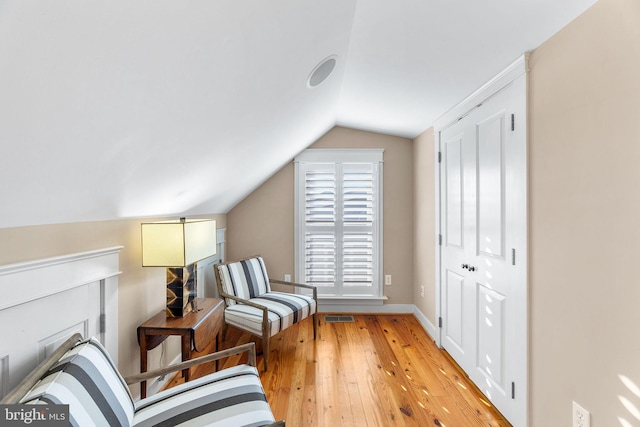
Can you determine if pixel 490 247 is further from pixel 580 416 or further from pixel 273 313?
pixel 273 313

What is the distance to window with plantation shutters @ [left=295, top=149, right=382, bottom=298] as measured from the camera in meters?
3.83

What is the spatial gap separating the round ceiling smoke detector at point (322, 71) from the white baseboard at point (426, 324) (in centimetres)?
248

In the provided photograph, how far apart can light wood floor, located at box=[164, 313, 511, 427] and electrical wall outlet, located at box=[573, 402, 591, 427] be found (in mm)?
582

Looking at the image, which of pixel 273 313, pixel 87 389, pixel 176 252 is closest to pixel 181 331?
pixel 176 252

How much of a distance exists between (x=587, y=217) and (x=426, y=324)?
2.33 metres

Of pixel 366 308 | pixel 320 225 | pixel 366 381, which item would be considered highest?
pixel 320 225

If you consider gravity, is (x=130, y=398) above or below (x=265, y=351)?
above

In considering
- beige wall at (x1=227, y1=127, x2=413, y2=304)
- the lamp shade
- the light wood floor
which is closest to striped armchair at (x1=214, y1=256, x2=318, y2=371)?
the light wood floor

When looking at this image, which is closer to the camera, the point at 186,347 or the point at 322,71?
the point at 186,347

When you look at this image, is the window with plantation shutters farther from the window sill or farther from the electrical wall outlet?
the electrical wall outlet

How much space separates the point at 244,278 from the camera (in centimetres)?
326

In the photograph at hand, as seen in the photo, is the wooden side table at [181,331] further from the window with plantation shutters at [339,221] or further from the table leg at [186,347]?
the window with plantation shutters at [339,221]

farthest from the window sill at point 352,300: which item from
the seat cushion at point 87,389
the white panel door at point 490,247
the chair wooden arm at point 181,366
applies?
the seat cushion at point 87,389

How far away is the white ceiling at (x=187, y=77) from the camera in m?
0.78
